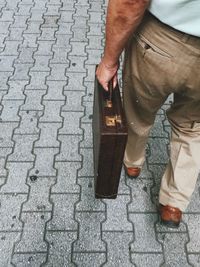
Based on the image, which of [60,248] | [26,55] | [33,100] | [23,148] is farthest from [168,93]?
[26,55]

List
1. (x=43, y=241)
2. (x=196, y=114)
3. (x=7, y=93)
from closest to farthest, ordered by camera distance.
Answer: (x=196, y=114)
(x=43, y=241)
(x=7, y=93)

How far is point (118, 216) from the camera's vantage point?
2391mm

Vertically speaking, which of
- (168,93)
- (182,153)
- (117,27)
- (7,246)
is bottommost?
(7,246)

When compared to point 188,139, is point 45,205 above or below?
below

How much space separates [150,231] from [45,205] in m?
0.70

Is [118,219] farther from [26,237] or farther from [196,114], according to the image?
[196,114]

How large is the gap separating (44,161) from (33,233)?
0.59 metres

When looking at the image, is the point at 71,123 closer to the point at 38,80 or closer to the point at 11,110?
the point at 11,110

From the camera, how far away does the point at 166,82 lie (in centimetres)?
173

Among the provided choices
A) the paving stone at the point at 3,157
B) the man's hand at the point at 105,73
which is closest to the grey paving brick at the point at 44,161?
the paving stone at the point at 3,157

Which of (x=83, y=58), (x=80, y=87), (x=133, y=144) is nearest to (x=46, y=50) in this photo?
(x=83, y=58)

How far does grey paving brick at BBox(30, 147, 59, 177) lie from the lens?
263 cm

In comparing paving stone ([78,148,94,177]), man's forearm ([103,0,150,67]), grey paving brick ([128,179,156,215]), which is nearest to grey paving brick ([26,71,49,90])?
paving stone ([78,148,94,177])

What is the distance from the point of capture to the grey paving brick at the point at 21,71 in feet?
11.3
